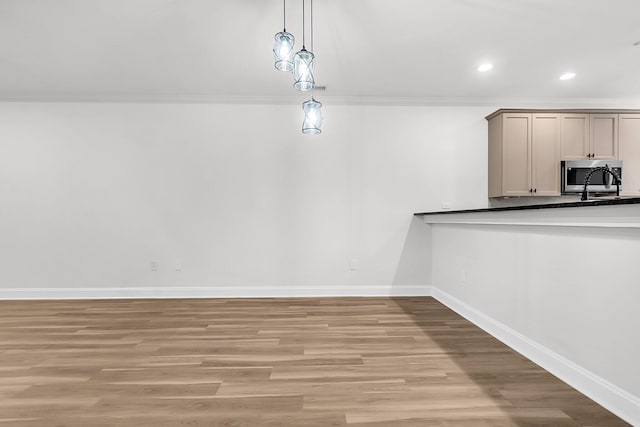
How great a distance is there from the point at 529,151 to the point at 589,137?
0.80m

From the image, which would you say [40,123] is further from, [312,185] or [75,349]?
[312,185]

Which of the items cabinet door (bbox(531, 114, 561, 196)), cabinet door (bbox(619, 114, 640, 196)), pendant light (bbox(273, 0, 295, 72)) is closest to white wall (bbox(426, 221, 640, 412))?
cabinet door (bbox(531, 114, 561, 196))

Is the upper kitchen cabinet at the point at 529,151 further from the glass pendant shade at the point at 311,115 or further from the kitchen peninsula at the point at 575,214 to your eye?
the glass pendant shade at the point at 311,115

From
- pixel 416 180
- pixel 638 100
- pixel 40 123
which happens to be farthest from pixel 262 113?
pixel 638 100

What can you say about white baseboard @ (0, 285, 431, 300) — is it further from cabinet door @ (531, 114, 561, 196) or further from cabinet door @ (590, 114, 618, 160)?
cabinet door @ (590, 114, 618, 160)

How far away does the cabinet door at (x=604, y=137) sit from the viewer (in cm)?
427

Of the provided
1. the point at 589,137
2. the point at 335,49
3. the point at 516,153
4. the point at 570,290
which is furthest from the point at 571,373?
the point at 589,137

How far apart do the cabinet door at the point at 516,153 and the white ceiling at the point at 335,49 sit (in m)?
0.43

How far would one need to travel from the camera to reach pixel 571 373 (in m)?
1.98

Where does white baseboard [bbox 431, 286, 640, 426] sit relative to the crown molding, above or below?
below

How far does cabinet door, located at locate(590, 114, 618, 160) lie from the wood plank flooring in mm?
3059

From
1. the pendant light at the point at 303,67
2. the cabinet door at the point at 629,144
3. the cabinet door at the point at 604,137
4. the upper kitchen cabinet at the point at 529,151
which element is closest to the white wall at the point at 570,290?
the upper kitchen cabinet at the point at 529,151

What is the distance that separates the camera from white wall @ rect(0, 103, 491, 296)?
14.3 ft

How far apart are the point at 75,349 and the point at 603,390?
11.5ft
